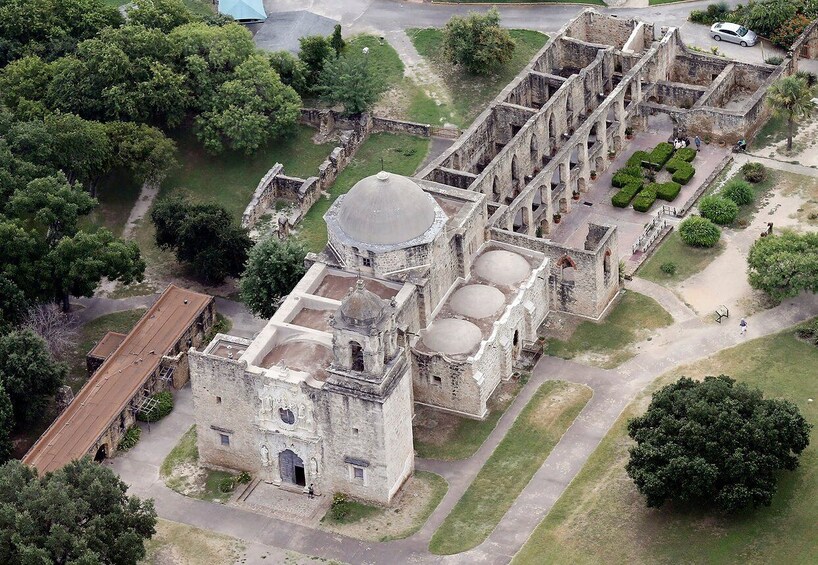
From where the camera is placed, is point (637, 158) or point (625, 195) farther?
point (637, 158)

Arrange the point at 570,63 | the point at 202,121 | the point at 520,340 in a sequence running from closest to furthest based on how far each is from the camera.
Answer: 1. the point at 520,340
2. the point at 202,121
3. the point at 570,63

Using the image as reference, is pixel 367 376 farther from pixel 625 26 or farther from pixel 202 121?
pixel 625 26

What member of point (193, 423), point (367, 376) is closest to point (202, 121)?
point (193, 423)

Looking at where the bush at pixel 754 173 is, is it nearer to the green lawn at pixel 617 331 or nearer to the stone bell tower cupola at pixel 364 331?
the green lawn at pixel 617 331

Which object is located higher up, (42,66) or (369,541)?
(42,66)

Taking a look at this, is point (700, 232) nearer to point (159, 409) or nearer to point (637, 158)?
point (637, 158)

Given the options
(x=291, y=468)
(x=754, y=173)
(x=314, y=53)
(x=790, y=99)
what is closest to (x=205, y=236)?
(x=291, y=468)

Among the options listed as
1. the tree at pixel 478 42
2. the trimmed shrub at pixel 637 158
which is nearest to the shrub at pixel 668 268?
the trimmed shrub at pixel 637 158
